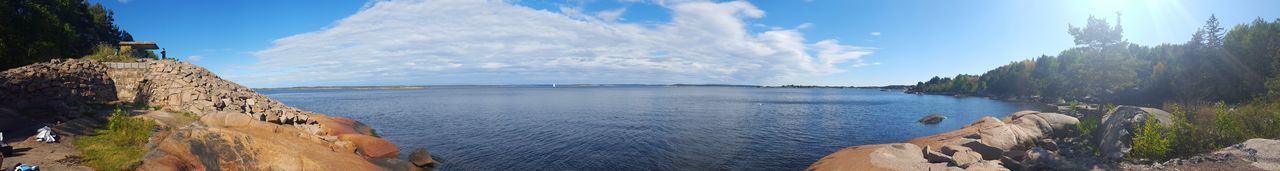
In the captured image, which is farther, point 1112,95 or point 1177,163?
point 1112,95

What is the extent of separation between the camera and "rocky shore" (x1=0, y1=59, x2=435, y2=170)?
19172 mm

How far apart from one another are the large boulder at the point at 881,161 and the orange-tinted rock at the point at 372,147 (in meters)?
22.6

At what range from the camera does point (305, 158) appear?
67.5 ft

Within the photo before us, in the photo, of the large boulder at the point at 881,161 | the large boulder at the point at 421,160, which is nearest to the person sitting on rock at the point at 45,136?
the large boulder at the point at 421,160

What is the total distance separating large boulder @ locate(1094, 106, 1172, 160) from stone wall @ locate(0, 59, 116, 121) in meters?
43.7

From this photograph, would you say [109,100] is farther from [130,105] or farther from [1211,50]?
[1211,50]

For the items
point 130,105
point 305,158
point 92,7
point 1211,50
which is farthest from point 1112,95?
point 92,7

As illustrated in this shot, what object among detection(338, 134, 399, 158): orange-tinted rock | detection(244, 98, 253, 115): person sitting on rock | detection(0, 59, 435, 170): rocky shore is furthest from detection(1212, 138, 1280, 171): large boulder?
detection(244, 98, 253, 115): person sitting on rock

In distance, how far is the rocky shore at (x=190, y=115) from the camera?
19172 millimetres

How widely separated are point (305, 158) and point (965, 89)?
19259cm

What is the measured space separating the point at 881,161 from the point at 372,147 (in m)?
26.6

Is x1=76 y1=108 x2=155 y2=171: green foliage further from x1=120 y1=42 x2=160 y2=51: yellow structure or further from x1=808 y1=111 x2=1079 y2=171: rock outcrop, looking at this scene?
x1=808 y1=111 x2=1079 y2=171: rock outcrop

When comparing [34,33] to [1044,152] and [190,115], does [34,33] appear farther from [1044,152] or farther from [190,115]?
[1044,152]

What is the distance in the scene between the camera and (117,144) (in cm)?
1783
